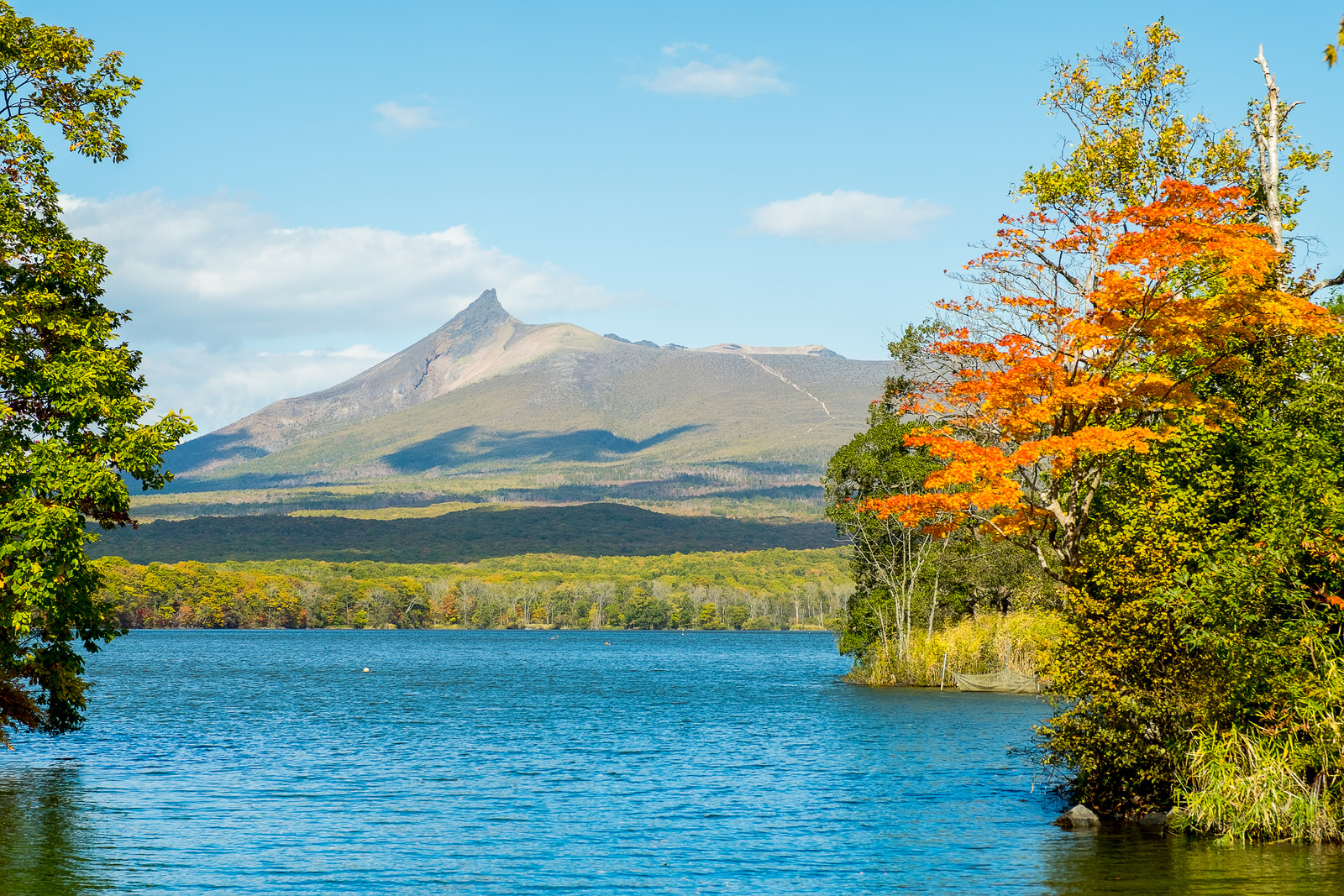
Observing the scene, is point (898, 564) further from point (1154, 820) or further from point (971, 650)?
point (1154, 820)

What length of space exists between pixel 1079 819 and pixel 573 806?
536 inches

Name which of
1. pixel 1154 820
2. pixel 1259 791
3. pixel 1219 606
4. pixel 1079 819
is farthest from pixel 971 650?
pixel 1219 606

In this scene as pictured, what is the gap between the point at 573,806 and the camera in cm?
3309

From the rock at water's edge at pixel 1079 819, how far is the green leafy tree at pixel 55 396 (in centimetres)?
2298

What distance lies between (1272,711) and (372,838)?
19902mm

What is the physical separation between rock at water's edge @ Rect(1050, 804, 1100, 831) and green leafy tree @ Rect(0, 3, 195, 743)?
2298 centimetres

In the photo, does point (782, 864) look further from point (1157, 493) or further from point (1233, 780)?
point (1157, 493)

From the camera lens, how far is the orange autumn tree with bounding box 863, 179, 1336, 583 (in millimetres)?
25562

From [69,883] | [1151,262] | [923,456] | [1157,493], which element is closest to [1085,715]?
[1157,493]

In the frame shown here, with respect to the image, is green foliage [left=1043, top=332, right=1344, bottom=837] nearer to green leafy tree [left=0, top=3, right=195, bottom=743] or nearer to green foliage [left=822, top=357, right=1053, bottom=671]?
green leafy tree [left=0, top=3, right=195, bottom=743]

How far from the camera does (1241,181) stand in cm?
3278

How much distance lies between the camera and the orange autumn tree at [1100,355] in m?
25.6

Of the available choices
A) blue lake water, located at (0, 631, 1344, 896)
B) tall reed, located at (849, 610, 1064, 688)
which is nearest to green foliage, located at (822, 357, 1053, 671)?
tall reed, located at (849, 610, 1064, 688)

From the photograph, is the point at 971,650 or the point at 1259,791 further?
the point at 971,650
